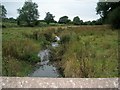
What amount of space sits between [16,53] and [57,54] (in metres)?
2.24

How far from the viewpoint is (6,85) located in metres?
1.79

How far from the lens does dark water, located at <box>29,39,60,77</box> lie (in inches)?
337

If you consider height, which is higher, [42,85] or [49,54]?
[42,85]

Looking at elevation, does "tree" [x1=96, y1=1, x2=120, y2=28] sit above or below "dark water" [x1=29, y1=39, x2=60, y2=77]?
above

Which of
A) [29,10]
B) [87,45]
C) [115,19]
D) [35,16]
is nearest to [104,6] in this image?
[87,45]

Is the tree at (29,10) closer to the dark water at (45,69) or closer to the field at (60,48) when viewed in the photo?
the field at (60,48)

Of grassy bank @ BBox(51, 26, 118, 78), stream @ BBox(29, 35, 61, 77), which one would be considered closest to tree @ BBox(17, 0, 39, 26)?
grassy bank @ BBox(51, 26, 118, 78)

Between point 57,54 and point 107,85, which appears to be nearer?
point 107,85

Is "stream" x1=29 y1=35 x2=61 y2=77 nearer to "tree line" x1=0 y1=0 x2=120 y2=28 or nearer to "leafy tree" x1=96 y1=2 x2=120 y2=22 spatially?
"leafy tree" x1=96 y1=2 x2=120 y2=22

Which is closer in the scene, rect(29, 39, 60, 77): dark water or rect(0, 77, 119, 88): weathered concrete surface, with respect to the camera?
rect(0, 77, 119, 88): weathered concrete surface

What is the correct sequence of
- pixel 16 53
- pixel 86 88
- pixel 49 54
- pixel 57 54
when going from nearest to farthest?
pixel 86 88
pixel 16 53
pixel 57 54
pixel 49 54

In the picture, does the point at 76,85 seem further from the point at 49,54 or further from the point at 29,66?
the point at 49,54

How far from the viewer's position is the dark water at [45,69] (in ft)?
28.1

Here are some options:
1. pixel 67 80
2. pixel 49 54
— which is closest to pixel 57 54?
pixel 49 54
